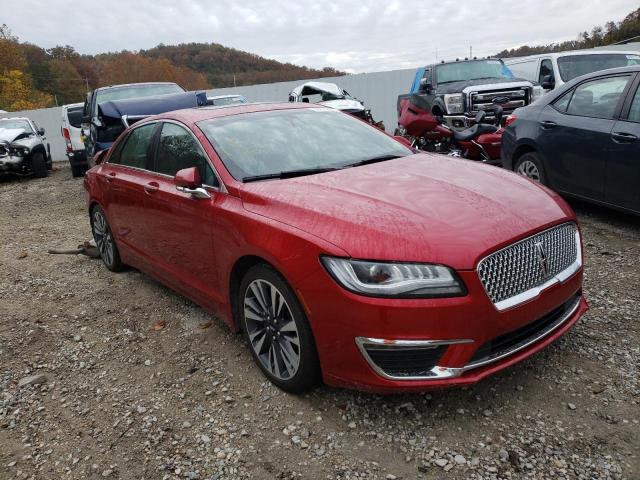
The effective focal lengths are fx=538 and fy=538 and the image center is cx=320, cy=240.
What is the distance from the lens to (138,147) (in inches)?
181

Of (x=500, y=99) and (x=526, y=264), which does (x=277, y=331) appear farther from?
(x=500, y=99)

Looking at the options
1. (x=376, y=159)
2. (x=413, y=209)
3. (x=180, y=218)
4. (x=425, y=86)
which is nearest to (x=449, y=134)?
(x=425, y=86)

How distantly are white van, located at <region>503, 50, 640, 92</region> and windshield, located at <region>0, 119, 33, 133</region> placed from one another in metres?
13.0

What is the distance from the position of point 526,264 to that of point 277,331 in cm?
135

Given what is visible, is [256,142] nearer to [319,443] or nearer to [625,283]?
[319,443]

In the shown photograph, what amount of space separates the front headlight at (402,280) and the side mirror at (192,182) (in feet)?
4.41

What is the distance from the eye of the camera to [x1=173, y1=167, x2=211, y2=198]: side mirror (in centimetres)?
336

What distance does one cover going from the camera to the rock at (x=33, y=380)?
11.5 feet

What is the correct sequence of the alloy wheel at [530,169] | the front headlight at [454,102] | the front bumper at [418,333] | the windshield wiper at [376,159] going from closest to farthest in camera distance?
the front bumper at [418,333]
the windshield wiper at [376,159]
the alloy wheel at [530,169]
the front headlight at [454,102]

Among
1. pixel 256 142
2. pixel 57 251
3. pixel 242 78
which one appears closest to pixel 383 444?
pixel 256 142

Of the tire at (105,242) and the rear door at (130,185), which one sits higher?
the rear door at (130,185)

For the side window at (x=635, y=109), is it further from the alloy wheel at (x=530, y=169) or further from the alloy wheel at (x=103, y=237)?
the alloy wheel at (x=103, y=237)

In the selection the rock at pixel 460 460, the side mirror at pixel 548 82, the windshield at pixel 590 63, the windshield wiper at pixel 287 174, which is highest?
the windshield at pixel 590 63

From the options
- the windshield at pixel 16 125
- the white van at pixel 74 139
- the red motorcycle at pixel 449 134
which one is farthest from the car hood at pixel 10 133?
the red motorcycle at pixel 449 134
